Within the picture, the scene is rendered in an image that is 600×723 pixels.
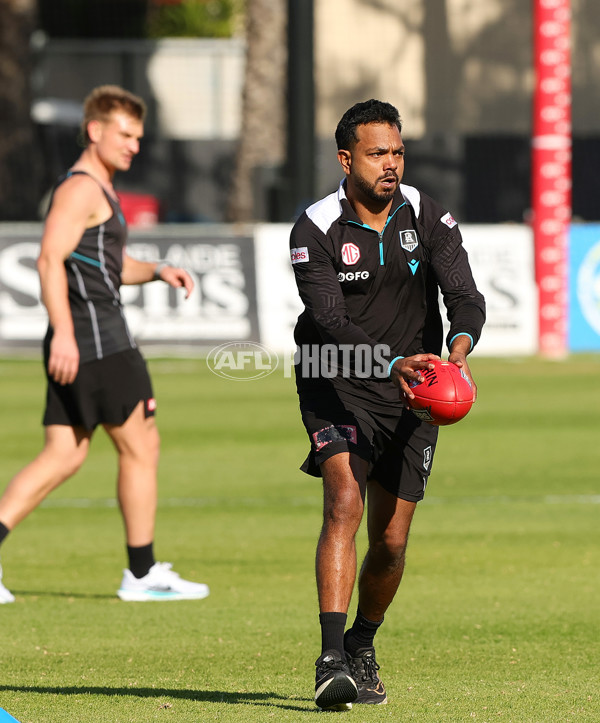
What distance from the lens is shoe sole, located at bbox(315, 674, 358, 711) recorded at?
5160 millimetres

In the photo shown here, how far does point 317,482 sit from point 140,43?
34.8 metres

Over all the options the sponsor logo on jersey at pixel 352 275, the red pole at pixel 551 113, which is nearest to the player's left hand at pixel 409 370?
the sponsor logo on jersey at pixel 352 275

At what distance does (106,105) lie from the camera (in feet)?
24.7

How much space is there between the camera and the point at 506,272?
65.5 feet

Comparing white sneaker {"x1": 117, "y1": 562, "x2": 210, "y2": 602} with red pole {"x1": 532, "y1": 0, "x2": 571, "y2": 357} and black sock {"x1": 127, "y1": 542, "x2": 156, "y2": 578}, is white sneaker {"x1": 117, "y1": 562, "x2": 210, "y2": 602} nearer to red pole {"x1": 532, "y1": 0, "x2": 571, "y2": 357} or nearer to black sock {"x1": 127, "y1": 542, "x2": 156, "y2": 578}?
black sock {"x1": 127, "y1": 542, "x2": 156, "y2": 578}

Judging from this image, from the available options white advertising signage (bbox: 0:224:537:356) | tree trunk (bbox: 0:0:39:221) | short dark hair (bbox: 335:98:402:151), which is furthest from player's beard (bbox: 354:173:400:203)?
tree trunk (bbox: 0:0:39:221)

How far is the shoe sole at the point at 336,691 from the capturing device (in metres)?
5.16

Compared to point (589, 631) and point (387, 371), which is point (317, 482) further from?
point (387, 371)

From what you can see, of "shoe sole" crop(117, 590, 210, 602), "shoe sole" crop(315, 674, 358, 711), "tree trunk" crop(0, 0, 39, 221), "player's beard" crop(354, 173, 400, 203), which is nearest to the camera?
"shoe sole" crop(315, 674, 358, 711)

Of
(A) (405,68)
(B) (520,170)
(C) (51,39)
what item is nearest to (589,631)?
(A) (405,68)

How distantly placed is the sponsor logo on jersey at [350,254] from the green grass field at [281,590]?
65.5 inches

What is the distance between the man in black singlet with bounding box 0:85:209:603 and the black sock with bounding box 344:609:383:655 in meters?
1.91

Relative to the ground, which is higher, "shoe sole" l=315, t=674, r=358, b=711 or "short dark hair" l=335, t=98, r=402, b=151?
"short dark hair" l=335, t=98, r=402, b=151

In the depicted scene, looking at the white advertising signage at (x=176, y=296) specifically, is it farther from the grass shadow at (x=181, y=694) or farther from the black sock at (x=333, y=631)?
the black sock at (x=333, y=631)
